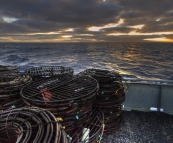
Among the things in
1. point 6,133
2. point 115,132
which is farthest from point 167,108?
point 6,133

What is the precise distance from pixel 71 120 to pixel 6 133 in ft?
4.57

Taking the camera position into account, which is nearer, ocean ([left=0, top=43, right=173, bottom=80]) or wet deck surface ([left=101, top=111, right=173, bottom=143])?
wet deck surface ([left=101, top=111, right=173, bottom=143])

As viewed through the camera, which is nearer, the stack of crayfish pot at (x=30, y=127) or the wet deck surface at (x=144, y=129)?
the stack of crayfish pot at (x=30, y=127)

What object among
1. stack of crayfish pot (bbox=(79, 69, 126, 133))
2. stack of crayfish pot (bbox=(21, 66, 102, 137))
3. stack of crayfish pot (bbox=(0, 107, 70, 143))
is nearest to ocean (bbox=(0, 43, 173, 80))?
stack of crayfish pot (bbox=(21, 66, 102, 137))

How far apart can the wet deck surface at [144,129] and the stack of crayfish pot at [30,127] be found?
296 cm

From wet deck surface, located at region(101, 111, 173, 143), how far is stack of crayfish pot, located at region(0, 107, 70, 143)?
117 inches

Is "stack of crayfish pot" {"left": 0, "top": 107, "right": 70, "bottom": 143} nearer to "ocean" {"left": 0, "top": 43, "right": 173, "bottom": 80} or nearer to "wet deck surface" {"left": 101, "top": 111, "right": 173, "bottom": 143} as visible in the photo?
"wet deck surface" {"left": 101, "top": 111, "right": 173, "bottom": 143}

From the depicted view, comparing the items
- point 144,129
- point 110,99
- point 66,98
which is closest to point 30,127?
point 66,98

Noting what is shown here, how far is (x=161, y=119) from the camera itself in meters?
5.92

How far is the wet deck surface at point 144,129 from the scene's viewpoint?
15.9ft

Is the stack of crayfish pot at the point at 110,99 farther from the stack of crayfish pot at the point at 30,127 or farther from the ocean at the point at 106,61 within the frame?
the ocean at the point at 106,61

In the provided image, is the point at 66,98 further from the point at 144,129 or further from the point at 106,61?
the point at 106,61

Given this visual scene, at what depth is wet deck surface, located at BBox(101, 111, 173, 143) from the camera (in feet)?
15.9

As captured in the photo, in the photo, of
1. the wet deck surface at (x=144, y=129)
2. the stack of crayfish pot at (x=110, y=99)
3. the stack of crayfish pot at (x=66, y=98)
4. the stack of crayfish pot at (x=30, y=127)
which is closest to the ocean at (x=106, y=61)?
the stack of crayfish pot at (x=66, y=98)
